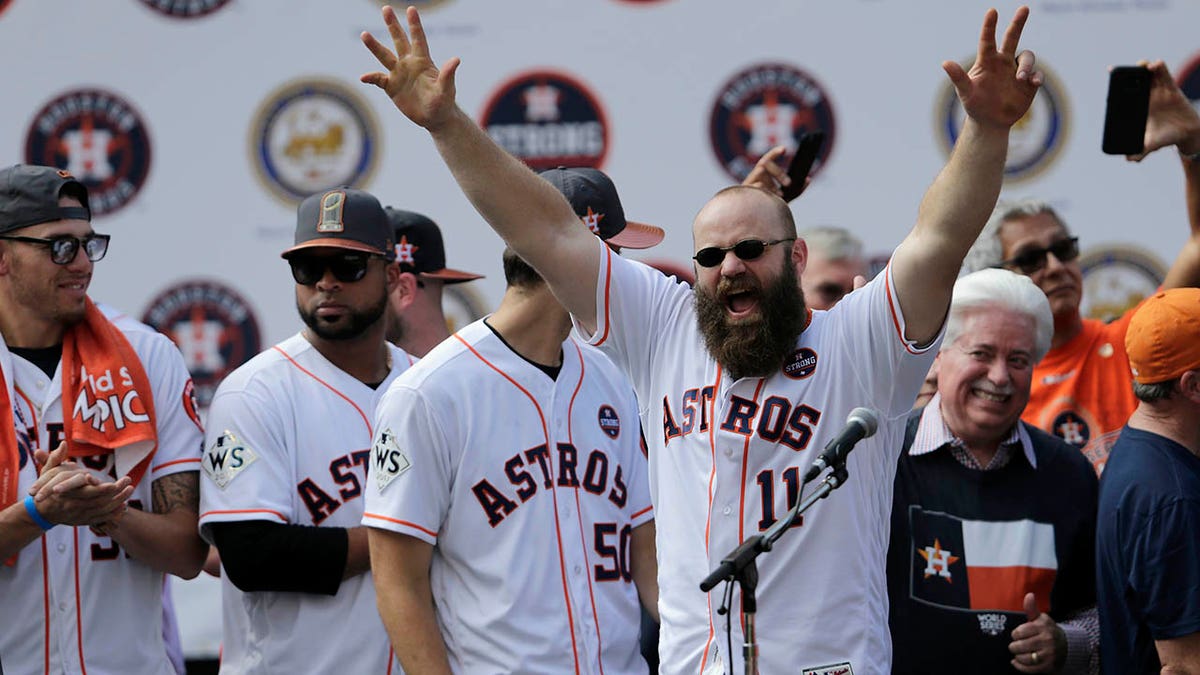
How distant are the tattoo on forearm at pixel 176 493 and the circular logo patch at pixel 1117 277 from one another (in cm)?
262

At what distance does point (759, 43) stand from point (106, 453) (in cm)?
238

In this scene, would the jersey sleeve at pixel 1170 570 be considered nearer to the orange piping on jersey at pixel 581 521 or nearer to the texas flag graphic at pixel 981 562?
the texas flag graphic at pixel 981 562

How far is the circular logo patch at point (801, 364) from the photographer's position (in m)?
2.64

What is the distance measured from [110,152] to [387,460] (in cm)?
236

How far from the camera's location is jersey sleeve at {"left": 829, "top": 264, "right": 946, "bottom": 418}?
256cm

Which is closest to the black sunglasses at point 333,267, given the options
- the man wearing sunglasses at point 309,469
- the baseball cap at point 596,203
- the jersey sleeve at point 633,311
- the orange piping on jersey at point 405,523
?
the man wearing sunglasses at point 309,469

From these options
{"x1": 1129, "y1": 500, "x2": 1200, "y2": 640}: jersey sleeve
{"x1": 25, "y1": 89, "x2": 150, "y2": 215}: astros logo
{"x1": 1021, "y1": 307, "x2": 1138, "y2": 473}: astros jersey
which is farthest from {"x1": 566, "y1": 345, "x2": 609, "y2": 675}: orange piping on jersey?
{"x1": 25, "y1": 89, "x2": 150, "y2": 215}: astros logo

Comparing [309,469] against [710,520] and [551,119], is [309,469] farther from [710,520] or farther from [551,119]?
[551,119]

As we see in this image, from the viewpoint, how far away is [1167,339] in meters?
3.11

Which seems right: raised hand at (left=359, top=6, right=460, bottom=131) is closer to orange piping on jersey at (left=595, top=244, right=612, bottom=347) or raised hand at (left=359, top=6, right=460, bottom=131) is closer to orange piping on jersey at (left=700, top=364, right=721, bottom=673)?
orange piping on jersey at (left=595, top=244, right=612, bottom=347)

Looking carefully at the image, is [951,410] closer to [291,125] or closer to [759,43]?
[759,43]

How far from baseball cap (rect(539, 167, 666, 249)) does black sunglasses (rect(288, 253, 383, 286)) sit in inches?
21.6

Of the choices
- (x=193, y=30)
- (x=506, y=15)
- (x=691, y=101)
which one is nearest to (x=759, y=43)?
(x=691, y=101)

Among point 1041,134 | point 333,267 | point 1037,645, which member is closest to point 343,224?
point 333,267
